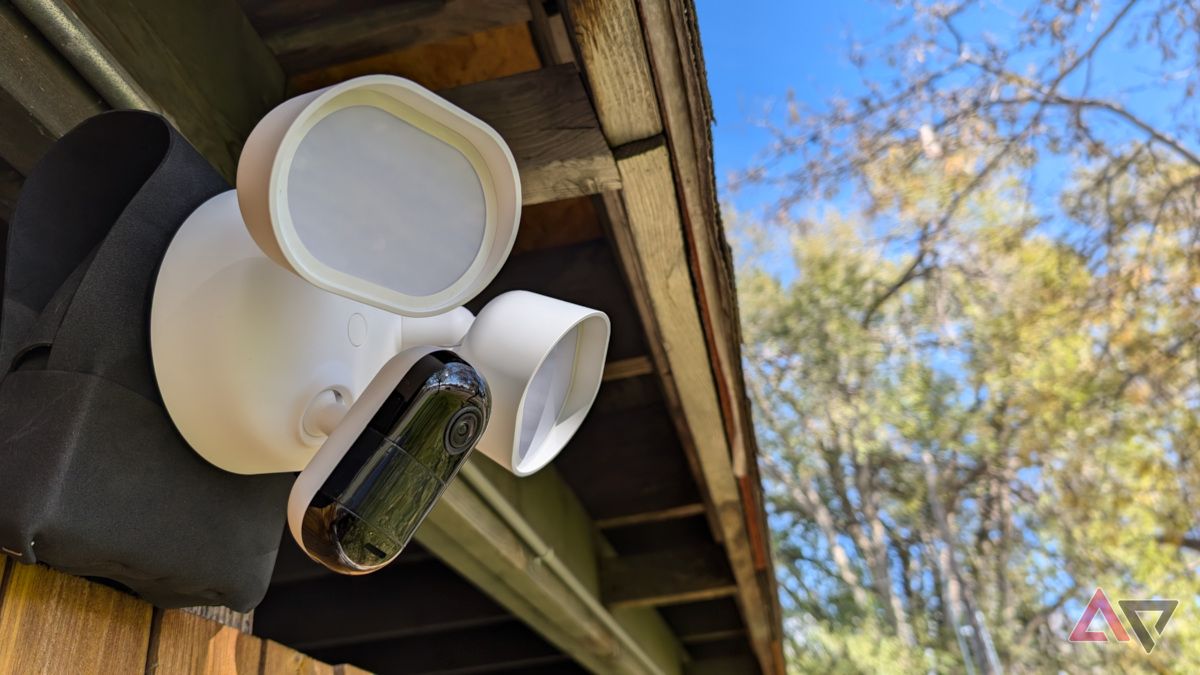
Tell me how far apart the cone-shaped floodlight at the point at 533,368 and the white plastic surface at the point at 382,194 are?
0.08 meters

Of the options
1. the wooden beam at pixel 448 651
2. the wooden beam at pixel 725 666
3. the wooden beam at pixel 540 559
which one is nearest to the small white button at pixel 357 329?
the wooden beam at pixel 540 559

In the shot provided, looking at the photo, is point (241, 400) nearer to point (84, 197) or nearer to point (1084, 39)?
point (84, 197)

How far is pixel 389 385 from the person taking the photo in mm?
448

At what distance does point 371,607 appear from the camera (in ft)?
5.93

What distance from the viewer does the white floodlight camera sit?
422mm

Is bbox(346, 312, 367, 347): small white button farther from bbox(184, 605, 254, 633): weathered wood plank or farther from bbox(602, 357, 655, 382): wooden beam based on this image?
bbox(602, 357, 655, 382): wooden beam

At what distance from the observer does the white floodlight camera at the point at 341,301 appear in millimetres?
422

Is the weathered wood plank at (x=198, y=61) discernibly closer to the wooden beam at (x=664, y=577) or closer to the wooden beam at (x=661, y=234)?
the wooden beam at (x=661, y=234)

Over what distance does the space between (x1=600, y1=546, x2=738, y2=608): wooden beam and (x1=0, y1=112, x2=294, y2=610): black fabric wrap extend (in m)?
1.41

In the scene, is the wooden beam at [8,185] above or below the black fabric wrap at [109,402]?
above

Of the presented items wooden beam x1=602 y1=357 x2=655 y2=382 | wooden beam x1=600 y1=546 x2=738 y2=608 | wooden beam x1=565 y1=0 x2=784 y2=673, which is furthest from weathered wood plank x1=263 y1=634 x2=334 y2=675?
wooden beam x1=600 y1=546 x2=738 y2=608

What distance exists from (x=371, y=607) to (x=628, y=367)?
96cm

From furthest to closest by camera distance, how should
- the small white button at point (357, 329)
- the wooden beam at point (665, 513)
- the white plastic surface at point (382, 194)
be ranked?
the wooden beam at point (665, 513) < the small white button at point (357, 329) < the white plastic surface at point (382, 194)

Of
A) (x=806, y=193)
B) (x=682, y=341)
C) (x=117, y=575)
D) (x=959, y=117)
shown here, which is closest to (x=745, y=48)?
(x=806, y=193)
